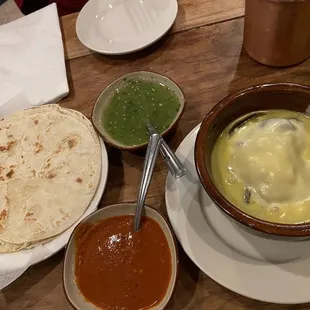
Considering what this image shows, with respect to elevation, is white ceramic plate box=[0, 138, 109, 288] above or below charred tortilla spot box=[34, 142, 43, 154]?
below

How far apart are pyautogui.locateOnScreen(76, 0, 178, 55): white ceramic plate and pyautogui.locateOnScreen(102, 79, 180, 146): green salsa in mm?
257

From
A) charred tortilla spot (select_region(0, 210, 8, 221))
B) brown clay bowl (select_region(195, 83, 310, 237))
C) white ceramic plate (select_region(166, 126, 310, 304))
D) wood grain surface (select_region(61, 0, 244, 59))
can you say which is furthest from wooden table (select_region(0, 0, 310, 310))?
brown clay bowl (select_region(195, 83, 310, 237))

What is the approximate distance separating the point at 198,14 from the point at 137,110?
57 centimetres

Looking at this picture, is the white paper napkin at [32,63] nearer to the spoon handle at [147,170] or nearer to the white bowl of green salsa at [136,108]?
the white bowl of green salsa at [136,108]

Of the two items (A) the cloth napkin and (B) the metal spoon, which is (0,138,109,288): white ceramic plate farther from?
(A) the cloth napkin

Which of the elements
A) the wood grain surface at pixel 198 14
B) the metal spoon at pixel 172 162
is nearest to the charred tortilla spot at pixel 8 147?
the wood grain surface at pixel 198 14

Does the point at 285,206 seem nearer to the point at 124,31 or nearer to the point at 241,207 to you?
the point at 241,207

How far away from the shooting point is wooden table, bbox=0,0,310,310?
1.42 meters

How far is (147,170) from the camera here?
1.50 m

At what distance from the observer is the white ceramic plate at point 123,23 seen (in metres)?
1.97

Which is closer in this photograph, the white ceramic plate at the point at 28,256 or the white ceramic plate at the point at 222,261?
the white ceramic plate at the point at 222,261

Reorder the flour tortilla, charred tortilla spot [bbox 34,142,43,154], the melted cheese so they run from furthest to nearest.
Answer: charred tortilla spot [bbox 34,142,43,154] → the flour tortilla → the melted cheese

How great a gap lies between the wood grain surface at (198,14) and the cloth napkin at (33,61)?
0.23 ft

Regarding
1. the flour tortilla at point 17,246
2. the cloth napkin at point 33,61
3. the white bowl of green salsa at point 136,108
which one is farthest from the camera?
the cloth napkin at point 33,61
